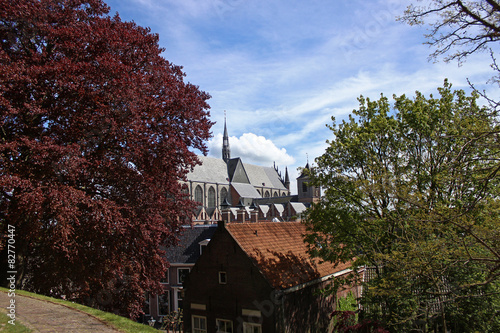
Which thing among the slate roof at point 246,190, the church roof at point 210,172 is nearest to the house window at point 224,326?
the church roof at point 210,172

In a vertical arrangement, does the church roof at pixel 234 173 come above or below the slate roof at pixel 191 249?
above

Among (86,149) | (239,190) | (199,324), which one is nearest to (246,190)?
(239,190)

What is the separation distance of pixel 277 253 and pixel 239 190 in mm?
80899

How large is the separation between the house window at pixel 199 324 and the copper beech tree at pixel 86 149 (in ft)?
15.2

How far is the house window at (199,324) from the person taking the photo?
15.9 m

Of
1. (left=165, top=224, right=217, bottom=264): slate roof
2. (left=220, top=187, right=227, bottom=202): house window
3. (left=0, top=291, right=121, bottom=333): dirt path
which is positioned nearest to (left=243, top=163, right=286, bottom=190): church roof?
(left=220, top=187, right=227, bottom=202): house window

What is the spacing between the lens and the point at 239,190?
97250mm

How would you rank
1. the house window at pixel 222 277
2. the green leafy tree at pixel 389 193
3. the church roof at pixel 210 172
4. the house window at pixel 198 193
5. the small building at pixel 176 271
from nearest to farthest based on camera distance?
the green leafy tree at pixel 389 193 → the house window at pixel 222 277 → the small building at pixel 176 271 → the house window at pixel 198 193 → the church roof at pixel 210 172

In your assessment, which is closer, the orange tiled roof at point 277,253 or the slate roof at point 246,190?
the orange tiled roof at point 277,253

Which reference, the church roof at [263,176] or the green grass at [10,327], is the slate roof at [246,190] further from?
the green grass at [10,327]

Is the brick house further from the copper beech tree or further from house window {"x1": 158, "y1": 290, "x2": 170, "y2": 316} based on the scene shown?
house window {"x1": 158, "y1": 290, "x2": 170, "y2": 316}

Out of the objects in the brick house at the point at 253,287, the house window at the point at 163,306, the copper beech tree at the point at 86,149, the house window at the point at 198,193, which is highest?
the house window at the point at 198,193

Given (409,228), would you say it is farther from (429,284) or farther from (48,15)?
(48,15)

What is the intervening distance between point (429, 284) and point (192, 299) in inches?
414
